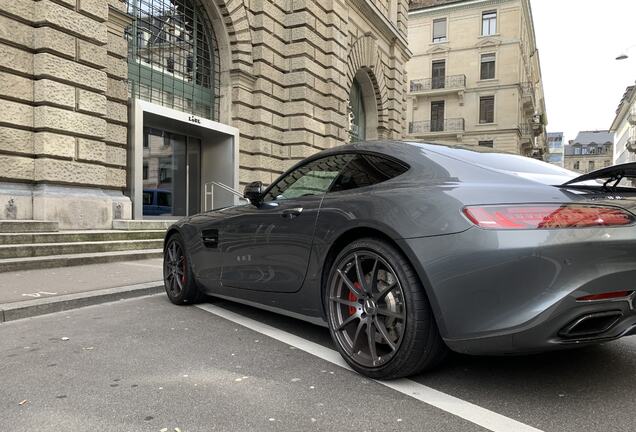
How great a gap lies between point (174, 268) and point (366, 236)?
2.98 meters

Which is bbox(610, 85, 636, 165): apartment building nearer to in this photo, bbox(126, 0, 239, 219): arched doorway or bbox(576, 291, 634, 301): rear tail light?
bbox(126, 0, 239, 219): arched doorway

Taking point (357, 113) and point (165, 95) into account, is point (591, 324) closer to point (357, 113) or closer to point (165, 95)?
point (165, 95)

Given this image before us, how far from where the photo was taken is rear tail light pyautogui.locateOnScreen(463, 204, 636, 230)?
2316 millimetres

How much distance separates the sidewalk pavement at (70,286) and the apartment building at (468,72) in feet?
125

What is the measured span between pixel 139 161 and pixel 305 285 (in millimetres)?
9728

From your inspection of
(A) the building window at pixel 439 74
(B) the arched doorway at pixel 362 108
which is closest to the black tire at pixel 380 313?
(B) the arched doorway at pixel 362 108

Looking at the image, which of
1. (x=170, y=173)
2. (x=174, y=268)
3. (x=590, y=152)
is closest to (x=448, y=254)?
(x=174, y=268)

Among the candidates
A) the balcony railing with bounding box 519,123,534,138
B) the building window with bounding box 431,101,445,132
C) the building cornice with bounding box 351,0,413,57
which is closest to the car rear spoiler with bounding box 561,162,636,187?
the building cornice with bounding box 351,0,413,57

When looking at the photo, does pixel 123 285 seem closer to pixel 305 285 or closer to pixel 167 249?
pixel 167 249

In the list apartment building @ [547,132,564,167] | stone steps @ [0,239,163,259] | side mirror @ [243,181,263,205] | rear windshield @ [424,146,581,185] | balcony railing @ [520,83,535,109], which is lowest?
stone steps @ [0,239,163,259]

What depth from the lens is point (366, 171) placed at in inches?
128

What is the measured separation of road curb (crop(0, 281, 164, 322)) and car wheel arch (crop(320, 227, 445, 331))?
3.10 meters

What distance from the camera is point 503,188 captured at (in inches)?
98.8

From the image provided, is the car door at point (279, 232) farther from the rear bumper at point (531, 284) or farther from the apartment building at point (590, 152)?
the apartment building at point (590, 152)
